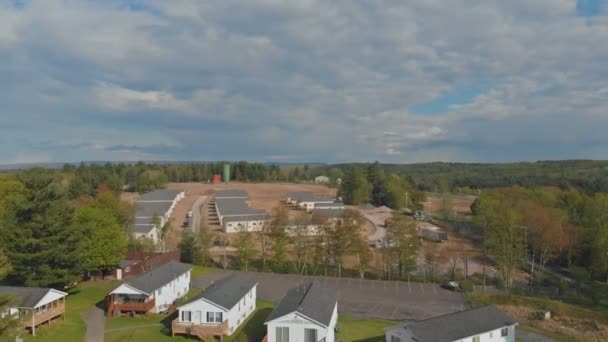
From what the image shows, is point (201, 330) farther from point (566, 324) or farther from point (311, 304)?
point (566, 324)

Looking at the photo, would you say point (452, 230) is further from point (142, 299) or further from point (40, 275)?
point (40, 275)

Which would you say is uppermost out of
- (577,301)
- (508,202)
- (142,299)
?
(508,202)

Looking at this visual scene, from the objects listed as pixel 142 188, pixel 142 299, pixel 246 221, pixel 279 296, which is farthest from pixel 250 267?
pixel 142 188

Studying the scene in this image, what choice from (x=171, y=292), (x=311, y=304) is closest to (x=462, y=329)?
(x=311, y=304)

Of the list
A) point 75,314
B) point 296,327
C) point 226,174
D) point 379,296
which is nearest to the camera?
point 296,327

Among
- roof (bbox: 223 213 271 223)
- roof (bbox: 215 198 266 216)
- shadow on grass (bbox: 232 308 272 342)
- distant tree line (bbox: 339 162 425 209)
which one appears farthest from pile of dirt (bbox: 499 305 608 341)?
distant tree line (bbox: 339 162 425 209)

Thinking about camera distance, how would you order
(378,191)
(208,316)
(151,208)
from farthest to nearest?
(378,191)
(151,208)
(208,316)
